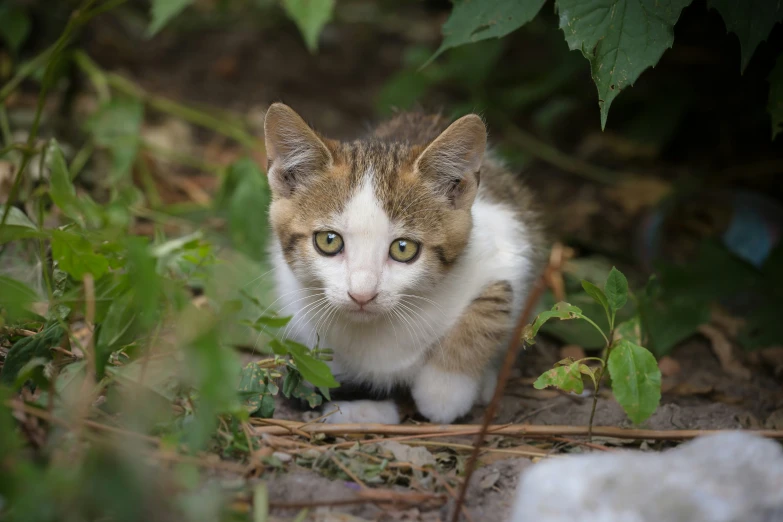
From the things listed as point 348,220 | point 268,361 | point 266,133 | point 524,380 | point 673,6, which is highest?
point 673,6

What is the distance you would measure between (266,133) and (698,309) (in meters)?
2.26

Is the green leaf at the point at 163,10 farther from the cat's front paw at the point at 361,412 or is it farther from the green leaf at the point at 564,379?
the green leaf at the point at 564,379

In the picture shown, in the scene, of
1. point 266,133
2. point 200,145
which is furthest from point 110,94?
point 266,133

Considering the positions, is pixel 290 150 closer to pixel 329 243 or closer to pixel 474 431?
pixel 329 243

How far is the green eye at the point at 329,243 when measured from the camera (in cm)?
265

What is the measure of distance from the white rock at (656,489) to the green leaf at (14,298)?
4.97ft

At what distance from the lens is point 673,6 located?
8.60 feet

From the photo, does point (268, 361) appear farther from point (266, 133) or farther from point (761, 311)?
point (761, 311)

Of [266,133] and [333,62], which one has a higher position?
[266,133]

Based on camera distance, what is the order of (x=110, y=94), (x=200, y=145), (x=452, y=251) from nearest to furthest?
(x=452, y=251) → (x=110, y=94) → (x=200, y=145)

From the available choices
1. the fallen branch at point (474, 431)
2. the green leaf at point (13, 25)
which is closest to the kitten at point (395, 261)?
the fallen branch at point (474, 431)

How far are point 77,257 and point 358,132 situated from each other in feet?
8.73

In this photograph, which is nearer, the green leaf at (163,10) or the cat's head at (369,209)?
the cat's head at (369,209)

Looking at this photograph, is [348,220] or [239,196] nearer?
[348,220]
